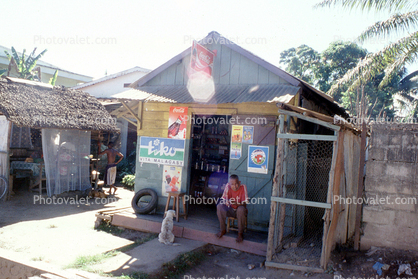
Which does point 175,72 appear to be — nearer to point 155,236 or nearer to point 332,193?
point 155,236

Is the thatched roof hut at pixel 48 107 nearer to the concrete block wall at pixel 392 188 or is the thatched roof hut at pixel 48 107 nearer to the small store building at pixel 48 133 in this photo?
the small store building at pixel 48 133

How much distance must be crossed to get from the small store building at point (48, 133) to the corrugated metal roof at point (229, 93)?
146 inches

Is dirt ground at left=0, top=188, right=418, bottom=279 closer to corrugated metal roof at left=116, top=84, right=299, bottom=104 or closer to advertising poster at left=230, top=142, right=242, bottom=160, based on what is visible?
advertising poster at left=230, top=142, right=242, bottom=160

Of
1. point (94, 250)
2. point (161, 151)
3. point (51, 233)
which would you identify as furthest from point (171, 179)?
point (51, 233)

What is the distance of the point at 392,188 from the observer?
18.3ft

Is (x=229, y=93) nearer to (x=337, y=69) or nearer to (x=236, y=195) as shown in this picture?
(x=236, y=195)

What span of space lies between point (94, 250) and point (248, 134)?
4.17m

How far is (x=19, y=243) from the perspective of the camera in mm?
6508

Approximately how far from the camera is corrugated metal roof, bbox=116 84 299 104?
22.3 ft

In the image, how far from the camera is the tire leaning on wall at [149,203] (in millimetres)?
7961

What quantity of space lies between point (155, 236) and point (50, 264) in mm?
2300

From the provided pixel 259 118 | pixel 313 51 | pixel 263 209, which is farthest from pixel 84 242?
pixel 313 51

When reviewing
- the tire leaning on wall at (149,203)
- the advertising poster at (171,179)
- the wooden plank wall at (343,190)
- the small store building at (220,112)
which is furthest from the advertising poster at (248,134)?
the tire leaning on wall at (149,203)

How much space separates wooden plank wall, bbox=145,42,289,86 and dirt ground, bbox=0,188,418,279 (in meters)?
4.09
